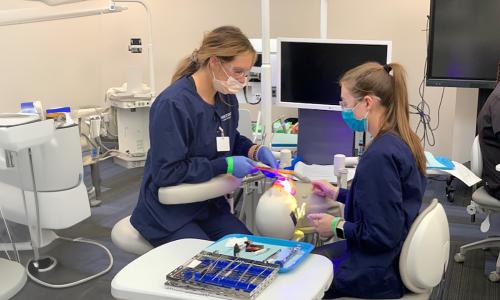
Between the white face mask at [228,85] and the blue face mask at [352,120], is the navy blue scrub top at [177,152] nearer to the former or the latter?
the white face mask at [228,85]

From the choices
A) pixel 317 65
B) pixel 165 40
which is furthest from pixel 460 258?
pixel 165 40

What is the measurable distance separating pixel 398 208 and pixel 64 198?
194 centimetres

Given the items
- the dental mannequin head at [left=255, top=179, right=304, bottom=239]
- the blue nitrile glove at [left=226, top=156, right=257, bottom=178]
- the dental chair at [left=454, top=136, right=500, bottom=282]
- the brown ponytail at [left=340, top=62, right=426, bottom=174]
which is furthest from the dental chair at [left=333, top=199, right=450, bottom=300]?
the dental chair at [left=454, top=136, right=500, bottom=282]

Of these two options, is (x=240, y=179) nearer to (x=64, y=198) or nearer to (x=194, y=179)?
(x=194, y=179)

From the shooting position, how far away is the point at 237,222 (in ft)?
6.43

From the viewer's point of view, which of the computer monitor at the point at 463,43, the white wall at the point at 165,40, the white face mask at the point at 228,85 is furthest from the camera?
the white wall at the point at 165,40

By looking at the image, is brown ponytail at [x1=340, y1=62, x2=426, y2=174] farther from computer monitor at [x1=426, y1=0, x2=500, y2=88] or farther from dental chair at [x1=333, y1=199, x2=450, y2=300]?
computer monitor at [x1=426, y1=0, x2=500, y2=88]

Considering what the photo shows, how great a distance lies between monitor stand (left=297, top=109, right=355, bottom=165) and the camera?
236 cm

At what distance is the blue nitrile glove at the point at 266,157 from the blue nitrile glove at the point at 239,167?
180 mm

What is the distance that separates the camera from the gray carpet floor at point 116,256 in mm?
2623

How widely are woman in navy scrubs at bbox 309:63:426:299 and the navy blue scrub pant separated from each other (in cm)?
41

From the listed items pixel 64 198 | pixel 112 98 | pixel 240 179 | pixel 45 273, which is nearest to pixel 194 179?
pixel 240 179

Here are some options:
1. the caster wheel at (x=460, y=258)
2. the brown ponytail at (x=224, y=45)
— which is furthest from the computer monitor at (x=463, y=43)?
the brown ponytail at (x=224, y=45)

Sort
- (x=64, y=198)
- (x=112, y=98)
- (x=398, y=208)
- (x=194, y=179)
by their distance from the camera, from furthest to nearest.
A: 1. (x=112, y=98)
2. (x=64, y=198)
3. (x=194, y=179)
4. (x=398, y=208)
